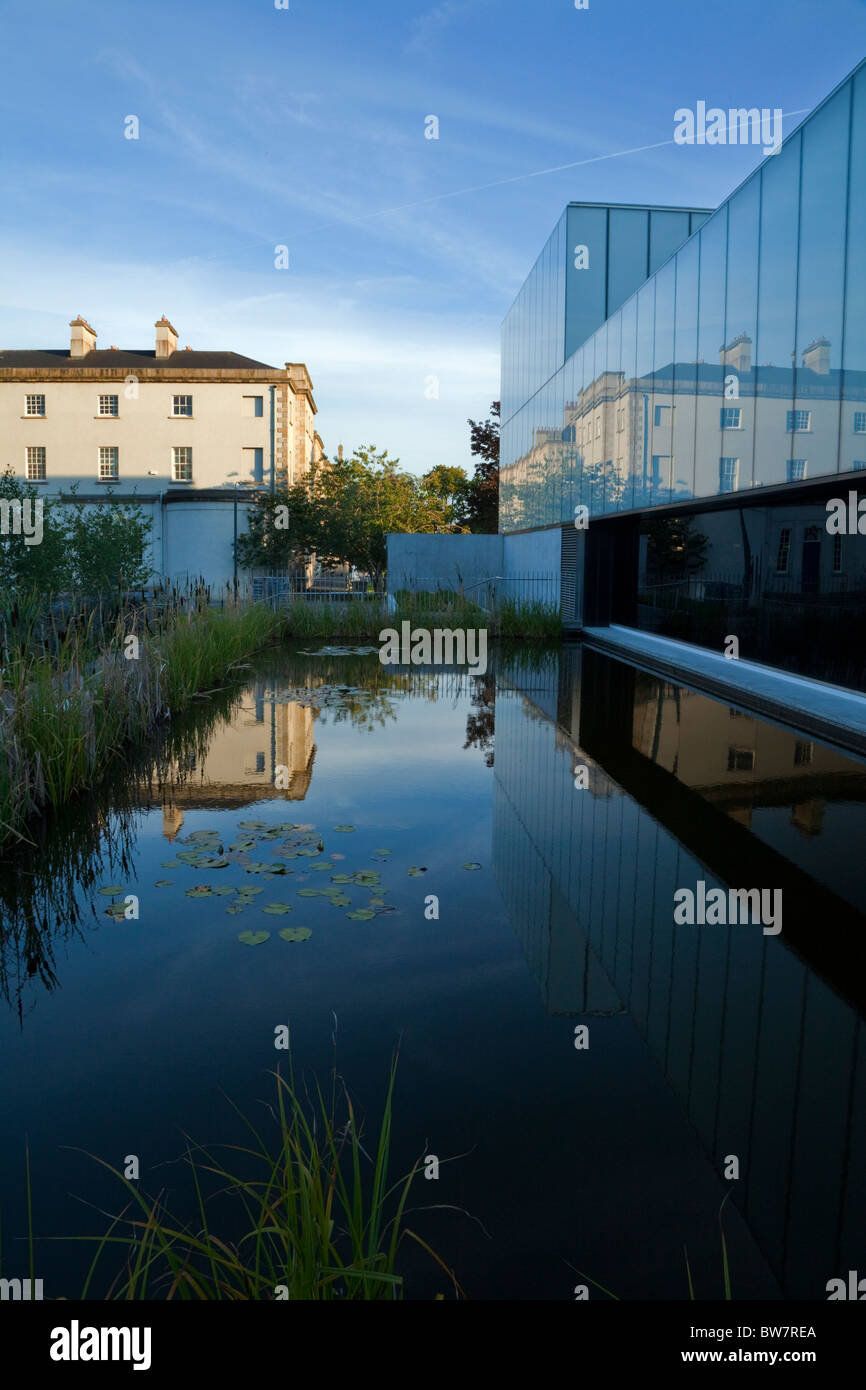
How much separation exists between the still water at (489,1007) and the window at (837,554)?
5.33 metres

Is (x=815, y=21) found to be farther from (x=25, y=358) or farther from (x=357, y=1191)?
(x=25, y=358)

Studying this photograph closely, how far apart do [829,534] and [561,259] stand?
16.7 m

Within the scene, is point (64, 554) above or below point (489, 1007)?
above

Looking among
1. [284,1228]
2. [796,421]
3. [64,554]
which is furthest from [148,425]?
[284,1228]

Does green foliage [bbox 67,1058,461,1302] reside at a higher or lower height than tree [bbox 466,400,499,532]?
lower

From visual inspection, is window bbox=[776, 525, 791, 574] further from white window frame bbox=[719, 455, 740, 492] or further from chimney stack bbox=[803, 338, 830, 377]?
chimney stack bbox=[803, 338, 830, 377]

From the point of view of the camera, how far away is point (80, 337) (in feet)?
145

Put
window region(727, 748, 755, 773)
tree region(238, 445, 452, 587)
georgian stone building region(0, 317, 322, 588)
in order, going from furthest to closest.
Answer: georgian stone building region(0, 317, 322, 588)
tree region(238, 445, 452, 587)
window region(727, 748, 755, 773)

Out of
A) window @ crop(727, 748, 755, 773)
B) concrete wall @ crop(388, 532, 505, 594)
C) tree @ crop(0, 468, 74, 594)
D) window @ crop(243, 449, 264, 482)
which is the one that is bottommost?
window @ crop(727, 748, 755, 773)

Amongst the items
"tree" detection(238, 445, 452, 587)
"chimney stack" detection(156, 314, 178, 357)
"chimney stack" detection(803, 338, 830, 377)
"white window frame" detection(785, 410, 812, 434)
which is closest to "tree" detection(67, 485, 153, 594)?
"white window frame" detection(785, 410, 812, 434)

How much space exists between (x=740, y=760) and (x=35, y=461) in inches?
1651

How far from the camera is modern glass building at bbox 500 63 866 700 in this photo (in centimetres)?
931

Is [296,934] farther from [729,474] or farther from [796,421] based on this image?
[729,474]

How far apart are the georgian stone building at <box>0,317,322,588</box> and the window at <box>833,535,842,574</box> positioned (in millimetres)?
32437
